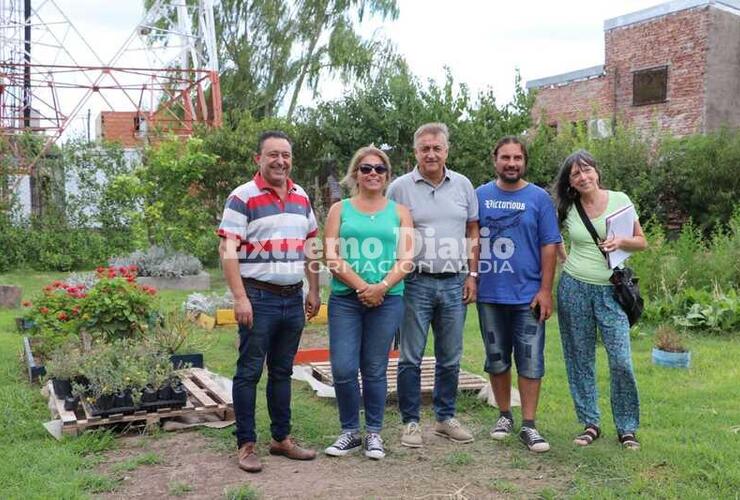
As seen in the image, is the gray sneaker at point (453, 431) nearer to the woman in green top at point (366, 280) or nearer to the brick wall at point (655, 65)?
the woman in green top at point (366, 280)

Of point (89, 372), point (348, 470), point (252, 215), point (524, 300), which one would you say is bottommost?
A: point (348, 470)

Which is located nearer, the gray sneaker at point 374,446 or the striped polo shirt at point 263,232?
the striped polo shirt at point 263,232

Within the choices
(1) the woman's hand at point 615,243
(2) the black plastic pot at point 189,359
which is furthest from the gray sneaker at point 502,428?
(2) the black plastic pot at point 189,359

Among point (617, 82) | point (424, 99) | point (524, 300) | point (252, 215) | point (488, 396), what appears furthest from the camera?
point (617, 82)

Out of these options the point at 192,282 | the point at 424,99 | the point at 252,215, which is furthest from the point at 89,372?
the point at 424,99

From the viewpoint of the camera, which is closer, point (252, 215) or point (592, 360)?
point (252, 215)

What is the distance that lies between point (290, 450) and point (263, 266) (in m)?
1.13

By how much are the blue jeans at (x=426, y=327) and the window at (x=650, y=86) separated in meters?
16.4

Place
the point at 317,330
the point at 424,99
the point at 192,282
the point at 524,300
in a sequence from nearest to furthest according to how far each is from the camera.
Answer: the point at 524,300, the point at 317,330, the point at 192,282, the point at 424,99

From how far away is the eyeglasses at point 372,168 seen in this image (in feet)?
13.2

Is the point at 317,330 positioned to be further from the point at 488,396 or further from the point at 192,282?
the point at 192,282

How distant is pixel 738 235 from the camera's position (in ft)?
29.4

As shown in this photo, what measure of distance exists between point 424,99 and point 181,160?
194 inches

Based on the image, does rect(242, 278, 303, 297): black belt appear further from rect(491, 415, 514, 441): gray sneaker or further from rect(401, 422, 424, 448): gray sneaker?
rect(491, 415, 514, 441): gray sneaker
